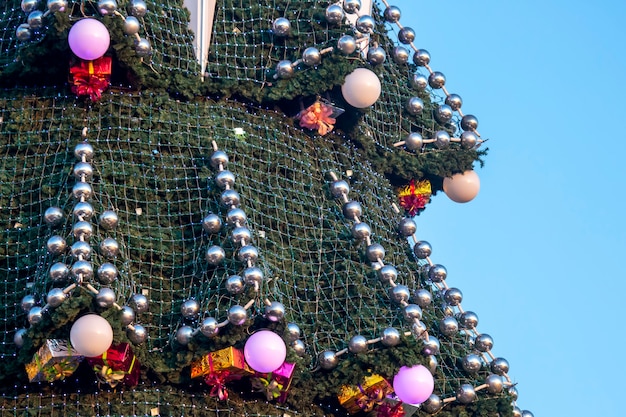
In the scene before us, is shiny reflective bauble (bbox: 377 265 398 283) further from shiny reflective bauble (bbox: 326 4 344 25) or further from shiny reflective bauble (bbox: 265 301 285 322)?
shiny reflective bauble (bbox: 326 4 344 25)

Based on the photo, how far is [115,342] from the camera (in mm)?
17562

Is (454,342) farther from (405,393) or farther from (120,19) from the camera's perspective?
(120,19)

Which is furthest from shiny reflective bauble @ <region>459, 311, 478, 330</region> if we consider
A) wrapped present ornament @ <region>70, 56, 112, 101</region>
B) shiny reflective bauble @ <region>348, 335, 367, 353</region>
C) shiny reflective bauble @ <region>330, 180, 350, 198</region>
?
wrapped present ornament @ <region>70, 56, 112, 101</region>

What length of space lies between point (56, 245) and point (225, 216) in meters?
2.25

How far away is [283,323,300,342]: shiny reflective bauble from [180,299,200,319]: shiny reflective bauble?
104cm

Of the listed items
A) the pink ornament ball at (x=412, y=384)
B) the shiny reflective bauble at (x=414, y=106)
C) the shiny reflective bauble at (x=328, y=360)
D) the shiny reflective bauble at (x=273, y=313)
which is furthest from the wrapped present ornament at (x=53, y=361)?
the shiny reflective bauble at (x=414, y=106)

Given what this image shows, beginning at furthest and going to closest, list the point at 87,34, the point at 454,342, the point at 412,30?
the point at 412,30
the point at 454,342
the point at 87,34

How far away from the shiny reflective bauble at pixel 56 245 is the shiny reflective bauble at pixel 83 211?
0.41m

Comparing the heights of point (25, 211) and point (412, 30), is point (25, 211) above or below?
Result: below

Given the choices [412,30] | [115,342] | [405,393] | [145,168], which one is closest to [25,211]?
[145,168]

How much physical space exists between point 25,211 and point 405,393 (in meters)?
5.08

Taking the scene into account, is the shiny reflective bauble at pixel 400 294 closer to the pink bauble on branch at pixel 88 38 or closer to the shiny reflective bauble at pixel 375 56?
the shiny reflective bauble at pixel 375 56

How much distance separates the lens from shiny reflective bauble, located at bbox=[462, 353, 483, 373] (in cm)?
1997

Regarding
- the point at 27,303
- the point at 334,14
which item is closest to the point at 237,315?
the point at 27,303
